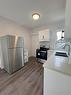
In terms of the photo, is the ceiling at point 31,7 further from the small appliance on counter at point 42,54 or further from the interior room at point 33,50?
the small appliance on counter at point 42,54

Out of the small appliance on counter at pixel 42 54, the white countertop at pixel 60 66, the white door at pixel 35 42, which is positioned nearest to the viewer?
the white countertop at pixel 60 66

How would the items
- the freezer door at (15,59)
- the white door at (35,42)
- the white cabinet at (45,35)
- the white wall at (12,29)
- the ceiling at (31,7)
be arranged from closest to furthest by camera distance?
1. the ceiling at (31,7)
2. the freezer door at (15,59)
3. the white wall at (12,29)
4. the white cabinet at (45,35)
5. the white door at (35,42)

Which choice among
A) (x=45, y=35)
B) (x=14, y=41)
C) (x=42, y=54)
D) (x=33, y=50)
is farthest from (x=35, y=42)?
(x=14, y=41)

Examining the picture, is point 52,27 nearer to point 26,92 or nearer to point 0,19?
point 0,19

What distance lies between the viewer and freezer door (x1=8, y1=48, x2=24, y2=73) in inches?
112

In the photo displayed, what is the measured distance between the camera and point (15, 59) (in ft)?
10.0

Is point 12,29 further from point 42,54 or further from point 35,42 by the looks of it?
point 42,54

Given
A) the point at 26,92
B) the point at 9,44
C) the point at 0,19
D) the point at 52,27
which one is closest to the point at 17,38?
the point at 9,44

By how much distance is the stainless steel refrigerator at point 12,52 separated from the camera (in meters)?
2.75

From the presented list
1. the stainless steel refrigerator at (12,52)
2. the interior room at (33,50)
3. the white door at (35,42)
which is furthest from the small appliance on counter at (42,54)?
the stainless steel refrigerator at (12,52)

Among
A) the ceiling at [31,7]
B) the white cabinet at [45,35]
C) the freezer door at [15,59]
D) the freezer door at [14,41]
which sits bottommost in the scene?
the freezer door at [15,59]

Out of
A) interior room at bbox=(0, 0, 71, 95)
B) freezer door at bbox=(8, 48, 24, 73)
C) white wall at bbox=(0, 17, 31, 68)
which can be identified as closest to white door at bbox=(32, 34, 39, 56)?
interior room at bbox=(0, 0, 71, 95)

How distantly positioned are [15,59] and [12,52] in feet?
1.24

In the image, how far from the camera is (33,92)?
1772 mm
